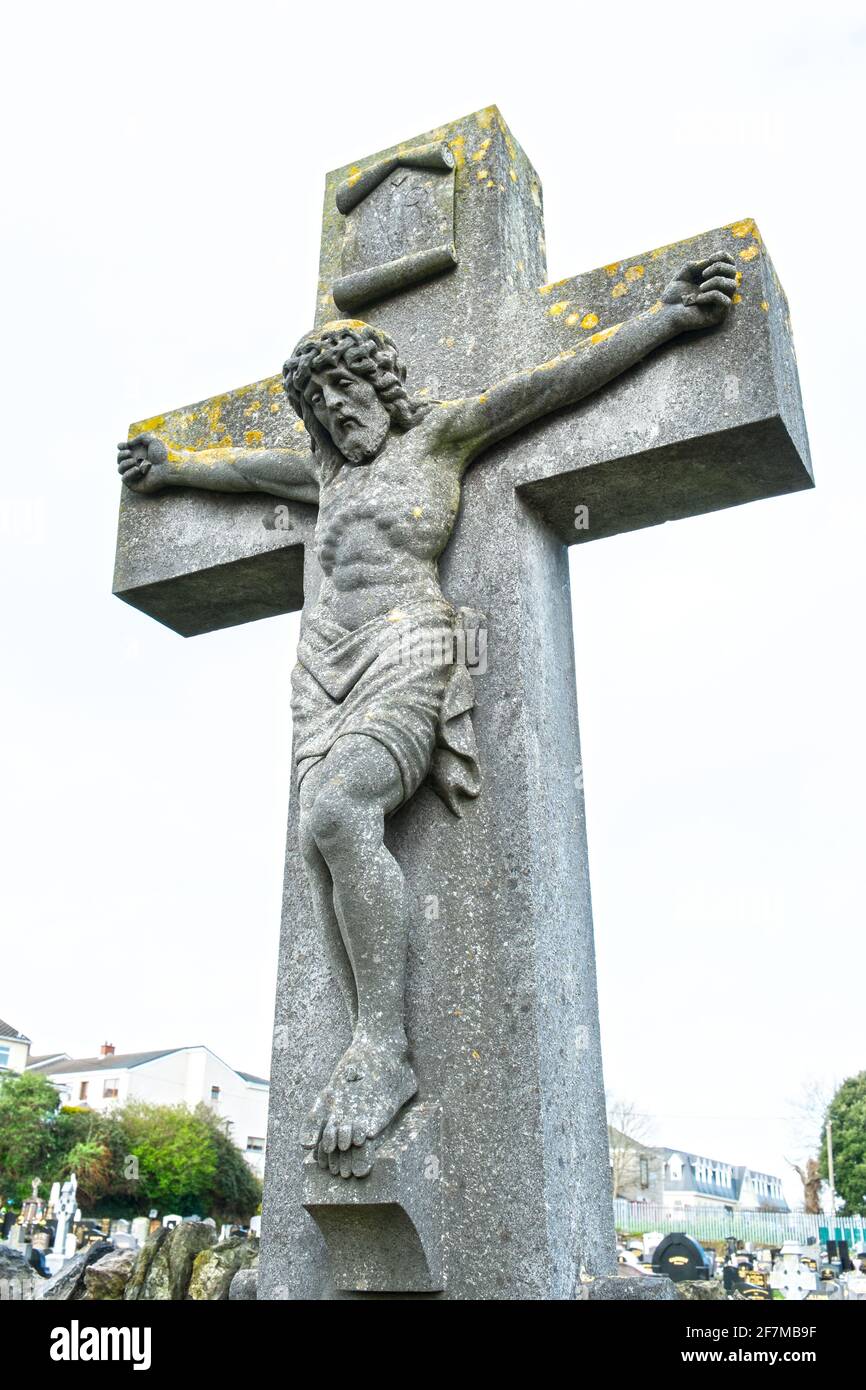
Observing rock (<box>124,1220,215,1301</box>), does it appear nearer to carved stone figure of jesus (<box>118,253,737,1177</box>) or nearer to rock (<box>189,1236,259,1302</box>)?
rock (<box>189,1236,259,1302</box>)

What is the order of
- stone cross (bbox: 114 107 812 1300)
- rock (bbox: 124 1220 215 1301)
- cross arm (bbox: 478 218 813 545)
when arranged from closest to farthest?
stone cross (bbox: 114 107 812 1300) → cross arm (bbox: 478 218 813 545) → rock (bbox: 124 1220 215 1301)

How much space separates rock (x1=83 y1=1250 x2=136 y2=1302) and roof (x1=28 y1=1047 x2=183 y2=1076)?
2339 inches

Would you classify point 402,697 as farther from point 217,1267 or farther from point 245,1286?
point 217,1267

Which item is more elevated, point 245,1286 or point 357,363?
point 357,363

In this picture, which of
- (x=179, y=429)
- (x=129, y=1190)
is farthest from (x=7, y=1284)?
(x=129, y=1190)

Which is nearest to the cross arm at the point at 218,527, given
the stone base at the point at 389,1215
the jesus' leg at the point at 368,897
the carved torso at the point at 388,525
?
the carved torso at the point at 388,525

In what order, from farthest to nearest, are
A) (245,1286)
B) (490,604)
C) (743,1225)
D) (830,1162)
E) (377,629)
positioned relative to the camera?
(830,1162), (743,1225), (490,604), (377,629), (245,1286)

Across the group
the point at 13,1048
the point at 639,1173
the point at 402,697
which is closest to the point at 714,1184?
the point at 639,1173

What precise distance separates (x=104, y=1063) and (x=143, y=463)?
66.1 metres

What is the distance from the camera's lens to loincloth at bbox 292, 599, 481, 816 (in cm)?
394

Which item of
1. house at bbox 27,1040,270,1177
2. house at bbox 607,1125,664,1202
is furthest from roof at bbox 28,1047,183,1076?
house at bbox 607,1125,664,1202

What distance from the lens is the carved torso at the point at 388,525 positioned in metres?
4.31

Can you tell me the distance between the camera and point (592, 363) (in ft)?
14.7
